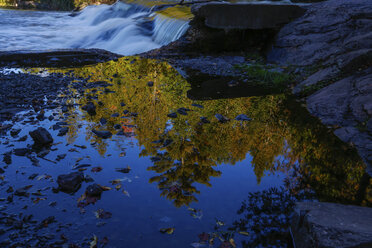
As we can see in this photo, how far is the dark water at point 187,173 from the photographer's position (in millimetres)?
3004

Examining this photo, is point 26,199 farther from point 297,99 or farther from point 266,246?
point 297,99

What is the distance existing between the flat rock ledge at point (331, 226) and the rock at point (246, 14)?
929cm

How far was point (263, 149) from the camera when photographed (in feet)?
16.2

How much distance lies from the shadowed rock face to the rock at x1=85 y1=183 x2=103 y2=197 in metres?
4.12

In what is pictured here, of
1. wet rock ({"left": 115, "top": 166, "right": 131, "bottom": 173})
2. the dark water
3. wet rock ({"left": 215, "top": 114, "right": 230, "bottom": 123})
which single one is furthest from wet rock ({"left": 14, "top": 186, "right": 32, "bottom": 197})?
wet rock ({"left": 215, "top": 114, "right": 230, "bottom": 123})

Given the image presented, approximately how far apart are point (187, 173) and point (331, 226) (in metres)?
2.11

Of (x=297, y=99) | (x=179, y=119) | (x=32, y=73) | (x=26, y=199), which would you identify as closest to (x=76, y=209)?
(x=26, y=199)

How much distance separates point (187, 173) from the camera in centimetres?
411

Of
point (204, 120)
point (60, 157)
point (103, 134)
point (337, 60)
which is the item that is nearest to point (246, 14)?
point (337, 60)

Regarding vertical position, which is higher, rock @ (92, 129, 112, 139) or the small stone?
the small stone

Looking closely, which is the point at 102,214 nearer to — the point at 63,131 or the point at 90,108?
the point at 63,131

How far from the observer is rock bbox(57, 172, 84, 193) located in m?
3.53

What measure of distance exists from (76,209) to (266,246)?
2.17 m

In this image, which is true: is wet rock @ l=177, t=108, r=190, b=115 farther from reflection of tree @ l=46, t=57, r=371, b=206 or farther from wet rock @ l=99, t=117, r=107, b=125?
wet rock @ l=99, t=117, r=107, b=125
